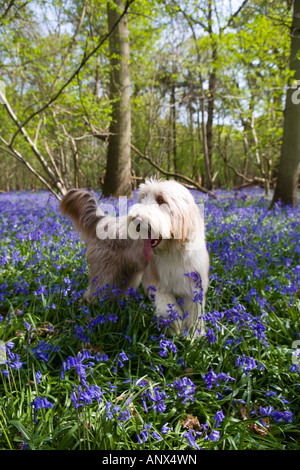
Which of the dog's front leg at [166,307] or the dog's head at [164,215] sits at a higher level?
the dog's head at [164,215]

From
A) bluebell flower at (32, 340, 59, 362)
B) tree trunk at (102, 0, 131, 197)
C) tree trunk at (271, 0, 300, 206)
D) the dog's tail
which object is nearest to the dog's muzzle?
the dog's tail

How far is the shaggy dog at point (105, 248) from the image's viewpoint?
3.47m

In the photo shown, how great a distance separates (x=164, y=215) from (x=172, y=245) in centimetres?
39

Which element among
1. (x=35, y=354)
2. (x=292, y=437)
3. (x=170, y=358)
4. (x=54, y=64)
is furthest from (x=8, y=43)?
(x=292, y=437)

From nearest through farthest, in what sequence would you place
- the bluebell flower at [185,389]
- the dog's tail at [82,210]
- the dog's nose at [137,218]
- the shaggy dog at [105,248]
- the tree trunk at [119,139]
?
the bluebell flower at [185,389], the dog's nose at [137,218], the shaggy dog at [105,248], the dog's tail at [82,210], the tree trunk at [119,139]

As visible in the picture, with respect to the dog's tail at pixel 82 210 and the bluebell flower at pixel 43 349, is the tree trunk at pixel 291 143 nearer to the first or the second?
the dog's tail at pixel 82 210

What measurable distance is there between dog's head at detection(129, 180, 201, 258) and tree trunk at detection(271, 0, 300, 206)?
5.90 metres

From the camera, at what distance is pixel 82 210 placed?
3.65 meters

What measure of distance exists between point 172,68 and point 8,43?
9.51 m

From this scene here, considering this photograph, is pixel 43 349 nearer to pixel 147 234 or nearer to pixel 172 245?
pixel 147 234

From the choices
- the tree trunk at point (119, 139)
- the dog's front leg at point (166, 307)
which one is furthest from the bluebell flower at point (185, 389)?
the tree trunk at point (119, 139)

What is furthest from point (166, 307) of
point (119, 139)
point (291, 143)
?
point (119, 139)

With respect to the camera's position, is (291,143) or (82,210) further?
(291,143)
